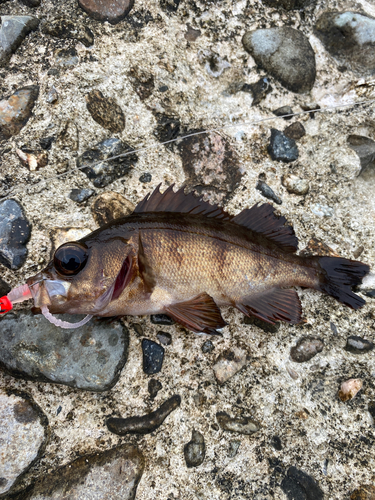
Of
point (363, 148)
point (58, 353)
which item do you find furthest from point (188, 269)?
point (363, 148)

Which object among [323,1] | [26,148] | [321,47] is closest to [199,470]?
[26,148]

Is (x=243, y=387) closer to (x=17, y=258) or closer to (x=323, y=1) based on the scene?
(x=17, y=258)

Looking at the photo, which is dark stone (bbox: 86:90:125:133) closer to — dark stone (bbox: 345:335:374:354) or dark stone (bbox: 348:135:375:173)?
dark stone (bbox: 348:135:375:173)

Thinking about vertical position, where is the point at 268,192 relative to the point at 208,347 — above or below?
above

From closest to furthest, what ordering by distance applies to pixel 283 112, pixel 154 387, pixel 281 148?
pixel 154 387
pixel 281 148
pixel 283 112

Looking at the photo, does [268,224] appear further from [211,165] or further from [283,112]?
[283,112]

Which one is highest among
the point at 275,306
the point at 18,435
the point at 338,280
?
the point at 338,280

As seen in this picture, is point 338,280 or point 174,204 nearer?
point 174,204
